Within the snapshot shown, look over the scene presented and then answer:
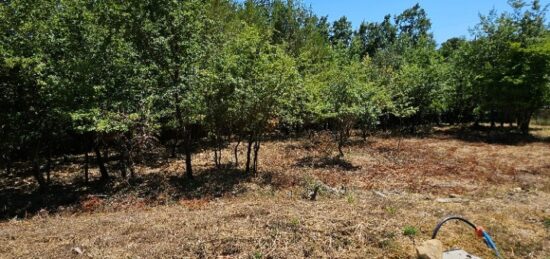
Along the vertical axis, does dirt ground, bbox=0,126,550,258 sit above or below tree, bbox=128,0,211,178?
below

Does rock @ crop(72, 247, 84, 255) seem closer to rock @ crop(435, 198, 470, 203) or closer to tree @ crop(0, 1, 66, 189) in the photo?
tree @ crop(0, 1, 66, 189)

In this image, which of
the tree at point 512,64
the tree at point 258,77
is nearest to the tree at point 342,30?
the tree at point 512,64

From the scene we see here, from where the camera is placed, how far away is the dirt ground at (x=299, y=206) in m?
6.17

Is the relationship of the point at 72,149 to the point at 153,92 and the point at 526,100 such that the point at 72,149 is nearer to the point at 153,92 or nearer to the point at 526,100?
the point at 153,92

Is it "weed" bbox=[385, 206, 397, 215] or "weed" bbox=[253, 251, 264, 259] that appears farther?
"weed" bbox=[385, 206, 397, 215]

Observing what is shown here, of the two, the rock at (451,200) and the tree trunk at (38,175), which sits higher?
the tree trunk at (38,175)

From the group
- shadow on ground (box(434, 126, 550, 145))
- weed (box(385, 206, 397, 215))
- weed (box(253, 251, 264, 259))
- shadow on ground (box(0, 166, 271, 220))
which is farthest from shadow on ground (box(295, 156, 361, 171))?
shadow on ground (box(434, 126, 550, 145))

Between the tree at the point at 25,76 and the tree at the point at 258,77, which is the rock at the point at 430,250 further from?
the tree at the point at 25,76

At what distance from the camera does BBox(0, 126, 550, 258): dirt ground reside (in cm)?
617

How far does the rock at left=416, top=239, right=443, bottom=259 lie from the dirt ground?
22 centimetres

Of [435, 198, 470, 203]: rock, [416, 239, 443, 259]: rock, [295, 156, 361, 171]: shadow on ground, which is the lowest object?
[435, 198, 470, 203]: rock

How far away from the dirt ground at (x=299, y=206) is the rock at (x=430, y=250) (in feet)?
0.72

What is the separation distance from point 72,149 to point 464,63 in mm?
26950

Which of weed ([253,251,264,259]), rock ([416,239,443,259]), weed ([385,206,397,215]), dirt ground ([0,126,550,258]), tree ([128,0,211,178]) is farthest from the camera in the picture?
tree ([128,0,211,178])
